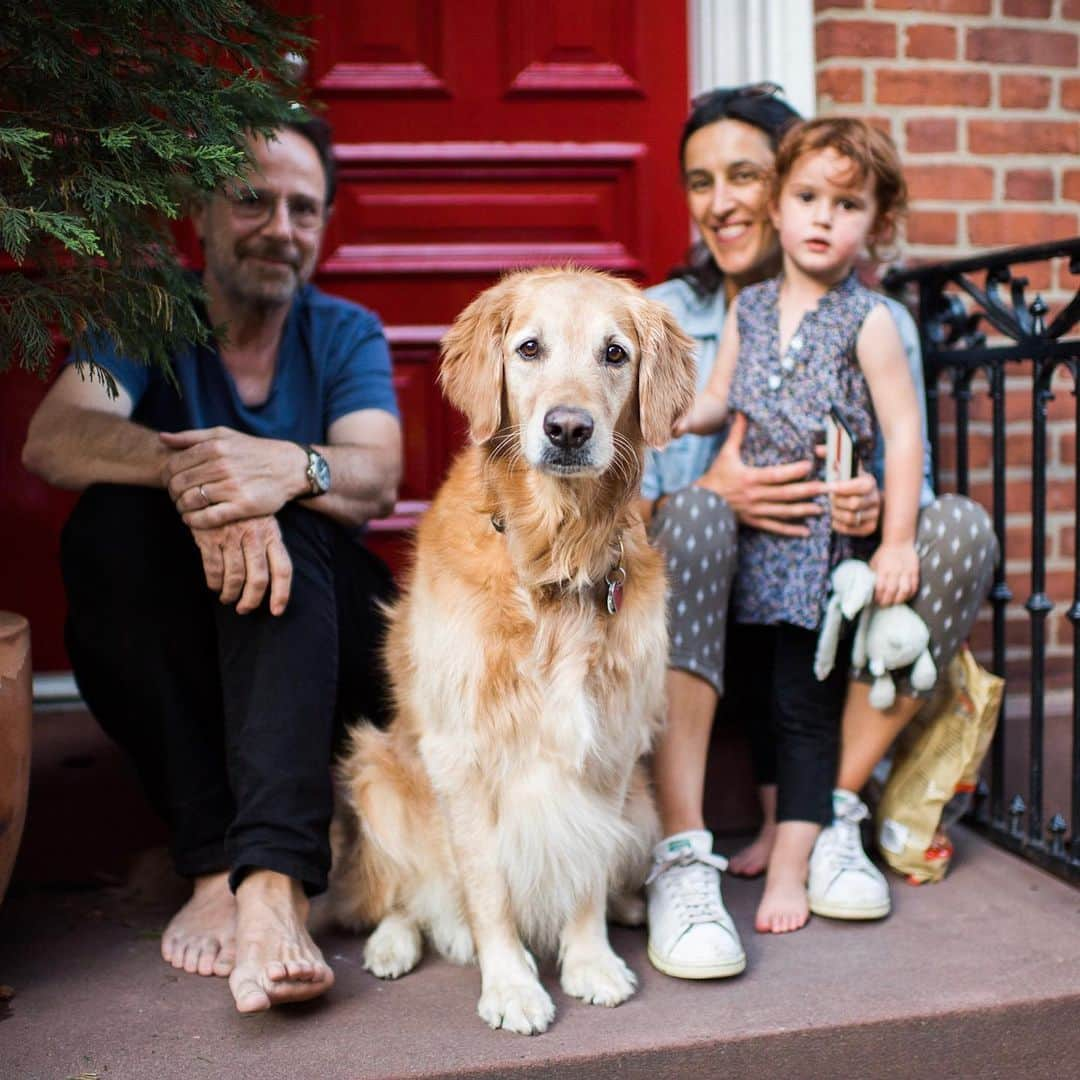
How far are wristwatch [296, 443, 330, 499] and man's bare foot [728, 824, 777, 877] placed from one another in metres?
1.15

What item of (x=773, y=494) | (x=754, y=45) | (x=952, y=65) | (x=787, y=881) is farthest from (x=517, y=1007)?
(x=952, y=65)

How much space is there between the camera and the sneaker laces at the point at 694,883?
82.4 inches

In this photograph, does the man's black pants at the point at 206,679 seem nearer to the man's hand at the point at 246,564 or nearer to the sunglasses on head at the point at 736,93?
the man's hand at the point at 246,564

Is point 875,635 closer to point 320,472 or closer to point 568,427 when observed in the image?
point 568,427

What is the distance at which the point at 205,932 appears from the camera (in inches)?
82.5

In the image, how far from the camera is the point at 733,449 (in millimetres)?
2482

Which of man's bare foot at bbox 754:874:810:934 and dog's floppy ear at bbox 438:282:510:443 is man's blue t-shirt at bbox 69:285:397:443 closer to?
dog's floppy ear at bbox 438:282:510:443

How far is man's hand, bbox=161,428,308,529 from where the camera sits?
2.07m

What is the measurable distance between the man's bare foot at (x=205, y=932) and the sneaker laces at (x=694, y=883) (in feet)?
2.52

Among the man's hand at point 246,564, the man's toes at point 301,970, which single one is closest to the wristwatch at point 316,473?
the man's hand at point 246,564

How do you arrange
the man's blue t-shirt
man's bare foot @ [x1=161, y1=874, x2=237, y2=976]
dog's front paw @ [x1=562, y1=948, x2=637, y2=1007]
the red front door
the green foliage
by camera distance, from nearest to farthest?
the green foliage
dog's front paw @ [x1=562, y1=948, x2=637, y2=1007]
man's bare foot @ [x1=161, y1=874, x2=237, y2=976]
the man's blue t-shirt
the red front door

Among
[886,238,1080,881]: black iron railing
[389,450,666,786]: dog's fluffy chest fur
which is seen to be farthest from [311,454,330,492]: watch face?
[886,238,1080,881]: black iron railing

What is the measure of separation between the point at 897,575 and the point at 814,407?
1.25ft

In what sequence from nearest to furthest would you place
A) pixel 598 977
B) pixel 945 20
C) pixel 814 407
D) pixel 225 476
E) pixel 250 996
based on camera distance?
pixel 250 996 < pixel 598 977 < pixel 225 476 < pixel 814 407 < pixel 945 20
